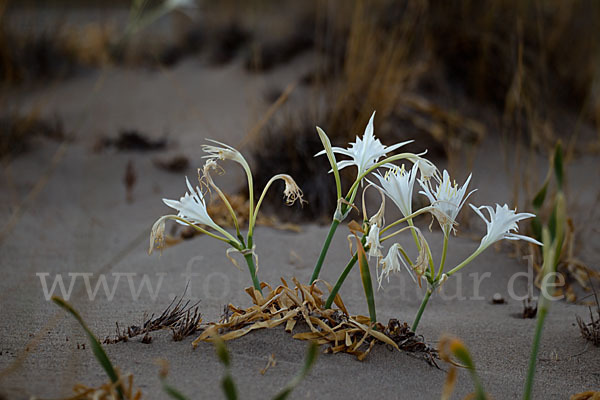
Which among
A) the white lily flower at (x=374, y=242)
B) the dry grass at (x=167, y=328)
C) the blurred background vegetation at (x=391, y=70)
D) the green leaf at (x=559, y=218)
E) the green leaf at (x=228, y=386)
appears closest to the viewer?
the green leaf at (x=228, y=386)

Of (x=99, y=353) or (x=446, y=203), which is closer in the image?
(x=99, y=353)

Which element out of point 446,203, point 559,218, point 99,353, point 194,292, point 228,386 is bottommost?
point 194,292

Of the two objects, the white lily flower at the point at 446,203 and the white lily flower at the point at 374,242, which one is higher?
the white lily flower at the point at 446,203

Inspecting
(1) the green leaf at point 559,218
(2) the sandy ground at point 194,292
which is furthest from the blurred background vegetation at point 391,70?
(1) the green leaf at point 559,218

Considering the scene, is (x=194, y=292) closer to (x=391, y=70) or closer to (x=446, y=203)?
(x=446, y=203)

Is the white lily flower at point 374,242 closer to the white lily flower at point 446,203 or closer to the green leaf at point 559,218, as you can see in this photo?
the white lily flower at point 446,203

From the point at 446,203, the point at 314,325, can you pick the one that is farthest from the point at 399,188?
the point at 314,325

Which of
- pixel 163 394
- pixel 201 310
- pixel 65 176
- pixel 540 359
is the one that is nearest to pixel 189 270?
pixel 201 310

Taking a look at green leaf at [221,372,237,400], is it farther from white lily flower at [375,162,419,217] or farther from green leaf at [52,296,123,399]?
white lily flower at [375,162,419,217]

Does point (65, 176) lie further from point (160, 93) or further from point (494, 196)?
point (494, 196)
